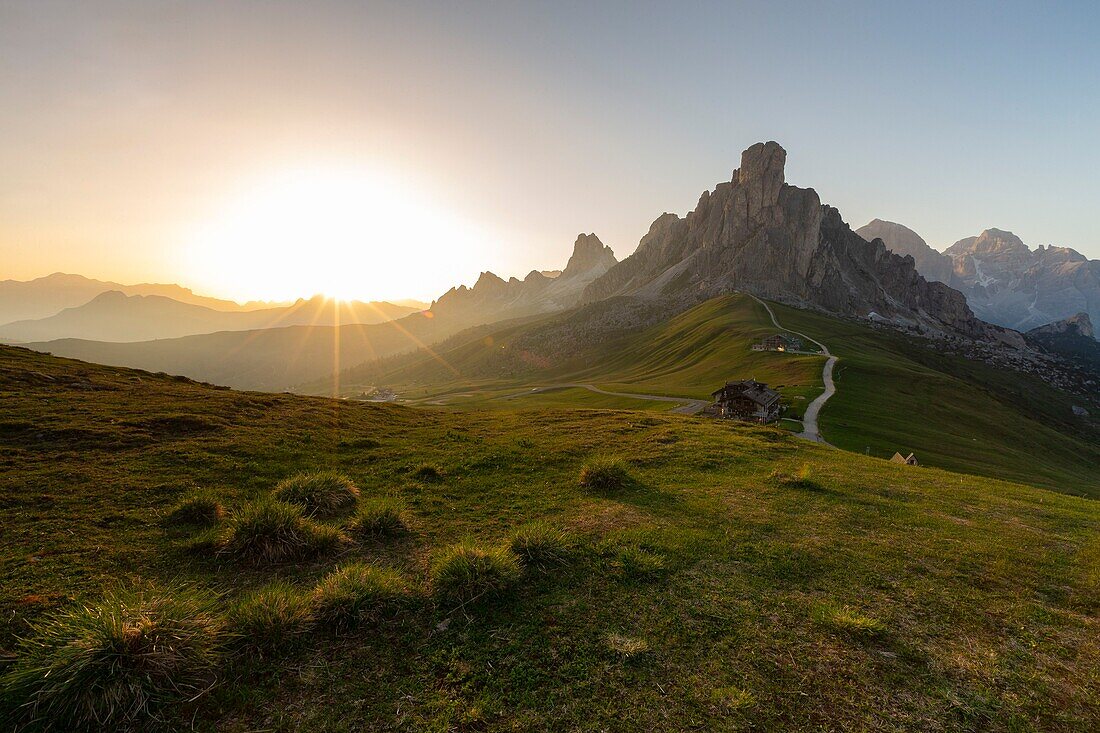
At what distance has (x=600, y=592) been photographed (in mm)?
9000

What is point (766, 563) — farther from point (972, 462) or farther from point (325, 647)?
point (972, 462)

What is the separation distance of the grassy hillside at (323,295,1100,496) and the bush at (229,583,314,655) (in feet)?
196

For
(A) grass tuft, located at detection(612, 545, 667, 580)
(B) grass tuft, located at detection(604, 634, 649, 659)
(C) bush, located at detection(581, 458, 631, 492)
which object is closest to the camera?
(B) grass tuft, located at detection(604, 634, 649, 659)

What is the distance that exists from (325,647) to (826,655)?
8523 mm

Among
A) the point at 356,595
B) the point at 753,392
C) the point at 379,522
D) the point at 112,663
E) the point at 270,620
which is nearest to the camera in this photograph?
the point at 112,663

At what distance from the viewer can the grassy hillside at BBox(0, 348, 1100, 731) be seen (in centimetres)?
623

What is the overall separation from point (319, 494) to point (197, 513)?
Answer: 291cm

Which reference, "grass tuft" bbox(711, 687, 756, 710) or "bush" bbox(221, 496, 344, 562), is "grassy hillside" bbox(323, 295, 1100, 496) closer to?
"grass tuft" bbox(711, 687, 756, 710)

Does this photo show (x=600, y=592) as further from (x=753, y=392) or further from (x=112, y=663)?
(x=753, y=392)

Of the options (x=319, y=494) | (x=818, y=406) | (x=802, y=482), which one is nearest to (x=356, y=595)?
(x=319, y=494)

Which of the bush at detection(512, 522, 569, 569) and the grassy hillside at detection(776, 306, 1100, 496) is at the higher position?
the bush at detection(512, 522, 569, 569)

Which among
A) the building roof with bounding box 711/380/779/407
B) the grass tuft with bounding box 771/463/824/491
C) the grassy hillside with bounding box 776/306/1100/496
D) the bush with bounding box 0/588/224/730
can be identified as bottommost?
the grassy hillside with bounding box 776/306/1100/496

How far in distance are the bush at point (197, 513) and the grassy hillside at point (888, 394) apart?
6035 centimetres

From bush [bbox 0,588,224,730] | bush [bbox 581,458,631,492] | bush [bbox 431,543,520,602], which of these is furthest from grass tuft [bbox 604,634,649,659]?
bush [bbox 581,458,631,492]
